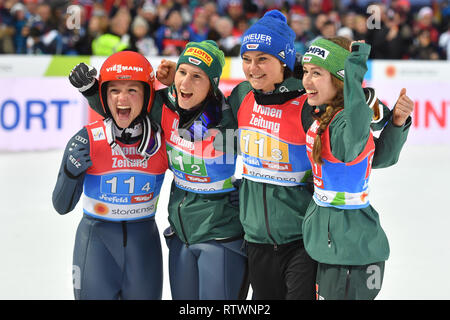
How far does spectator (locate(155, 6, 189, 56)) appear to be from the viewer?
440 inches

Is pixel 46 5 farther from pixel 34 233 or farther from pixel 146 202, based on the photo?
pixel 146 202

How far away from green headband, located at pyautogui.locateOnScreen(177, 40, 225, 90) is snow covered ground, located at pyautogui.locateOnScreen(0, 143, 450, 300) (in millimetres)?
1931

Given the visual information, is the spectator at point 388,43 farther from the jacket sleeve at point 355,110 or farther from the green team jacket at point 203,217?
the jacket sleeve at point 355,110

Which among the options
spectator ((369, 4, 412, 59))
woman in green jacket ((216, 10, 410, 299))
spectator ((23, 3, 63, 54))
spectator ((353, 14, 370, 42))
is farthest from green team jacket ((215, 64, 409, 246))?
spectator ((353, 14, 370, 42))

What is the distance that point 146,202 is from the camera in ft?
11.4

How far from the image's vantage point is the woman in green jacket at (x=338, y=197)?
2.83 m

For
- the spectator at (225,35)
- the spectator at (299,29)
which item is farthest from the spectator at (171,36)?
the spectator at (299,29)

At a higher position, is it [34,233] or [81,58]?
[81,58]

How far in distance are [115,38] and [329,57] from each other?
7846 mm

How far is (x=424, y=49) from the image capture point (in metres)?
12.1

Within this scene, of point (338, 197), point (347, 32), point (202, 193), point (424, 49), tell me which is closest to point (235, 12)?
point (347, 32)

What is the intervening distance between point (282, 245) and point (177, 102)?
100 centimetres

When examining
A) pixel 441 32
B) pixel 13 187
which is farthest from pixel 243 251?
pixel 441 32

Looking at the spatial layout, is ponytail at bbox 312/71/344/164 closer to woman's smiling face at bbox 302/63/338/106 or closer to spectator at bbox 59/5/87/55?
woman's smiling face at bbox 302/63/338/106
